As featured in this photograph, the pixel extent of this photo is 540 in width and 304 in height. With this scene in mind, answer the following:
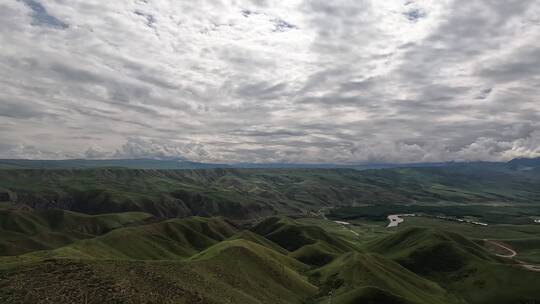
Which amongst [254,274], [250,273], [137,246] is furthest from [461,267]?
[137,246]

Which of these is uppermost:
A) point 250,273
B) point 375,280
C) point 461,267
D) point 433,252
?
point 250,273

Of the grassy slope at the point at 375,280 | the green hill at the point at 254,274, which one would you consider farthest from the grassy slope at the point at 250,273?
the grassy slope at the point at 375,280

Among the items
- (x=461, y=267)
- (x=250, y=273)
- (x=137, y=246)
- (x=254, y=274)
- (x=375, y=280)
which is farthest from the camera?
(x=137, y=246)

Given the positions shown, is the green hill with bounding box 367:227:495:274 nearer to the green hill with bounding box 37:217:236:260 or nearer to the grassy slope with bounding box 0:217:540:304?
the grassy slope with bounding box 0:217:540:304

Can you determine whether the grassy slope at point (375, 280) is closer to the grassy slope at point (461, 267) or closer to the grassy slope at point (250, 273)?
the grassy slope at point (250, 273)

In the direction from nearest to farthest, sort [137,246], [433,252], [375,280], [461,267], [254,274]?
[254,274], [375,280], [461,267], [137,246], [433,252]

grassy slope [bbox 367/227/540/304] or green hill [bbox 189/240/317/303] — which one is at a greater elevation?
green hill [bbox 189/240/317/303]

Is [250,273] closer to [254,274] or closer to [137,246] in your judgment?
[254,274]

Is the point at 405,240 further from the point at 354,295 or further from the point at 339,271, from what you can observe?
the point at 354,295

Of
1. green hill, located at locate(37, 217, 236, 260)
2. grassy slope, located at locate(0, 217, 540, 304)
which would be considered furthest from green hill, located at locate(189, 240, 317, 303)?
green hill, located at locate(37, 217, 236, 260)

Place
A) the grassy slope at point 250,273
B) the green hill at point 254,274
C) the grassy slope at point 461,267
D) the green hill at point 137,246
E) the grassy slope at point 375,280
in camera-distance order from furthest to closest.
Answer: the green hill at point 137,246
the grassy slope at point 461,267
the grassy slope at point 375,280
the green hill at point 254,274
the grassy slope at point 250,273

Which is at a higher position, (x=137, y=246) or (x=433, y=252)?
(x=137, y=246)

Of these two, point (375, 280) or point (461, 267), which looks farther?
point (461, 267)

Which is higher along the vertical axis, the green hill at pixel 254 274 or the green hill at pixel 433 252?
the green hill at pixel 254 274
